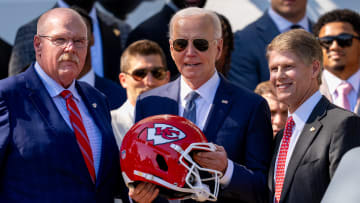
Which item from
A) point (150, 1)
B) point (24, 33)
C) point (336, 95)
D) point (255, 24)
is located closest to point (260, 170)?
point (336, 95)

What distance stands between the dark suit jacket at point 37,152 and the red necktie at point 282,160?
1074mm

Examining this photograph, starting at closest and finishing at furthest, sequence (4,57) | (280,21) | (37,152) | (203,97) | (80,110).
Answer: (37,152), (80,110), (203,97), (280,21), (4,57)

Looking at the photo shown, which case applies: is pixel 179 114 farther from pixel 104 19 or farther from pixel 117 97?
pixel 104 19

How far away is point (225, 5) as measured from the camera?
6863 millimetres

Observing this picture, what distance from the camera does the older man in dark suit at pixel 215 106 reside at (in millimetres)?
3463

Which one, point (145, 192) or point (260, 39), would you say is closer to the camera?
point (145, 192)

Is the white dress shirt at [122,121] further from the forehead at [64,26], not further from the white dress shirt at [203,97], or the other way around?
the forehead at [64,26]

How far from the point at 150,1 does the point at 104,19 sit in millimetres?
721

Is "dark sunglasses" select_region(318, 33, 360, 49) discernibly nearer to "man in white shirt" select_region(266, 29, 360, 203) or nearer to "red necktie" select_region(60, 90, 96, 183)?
"man in white shirt" select_region(266, 29, 360, 203)

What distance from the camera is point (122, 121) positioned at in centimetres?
461

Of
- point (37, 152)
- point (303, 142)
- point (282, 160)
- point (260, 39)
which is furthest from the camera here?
point (260, 39)

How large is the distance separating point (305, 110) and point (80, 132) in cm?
140

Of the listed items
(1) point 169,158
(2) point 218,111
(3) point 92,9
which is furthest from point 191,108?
(3) point 92,9

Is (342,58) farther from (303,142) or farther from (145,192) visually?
(145,192)
